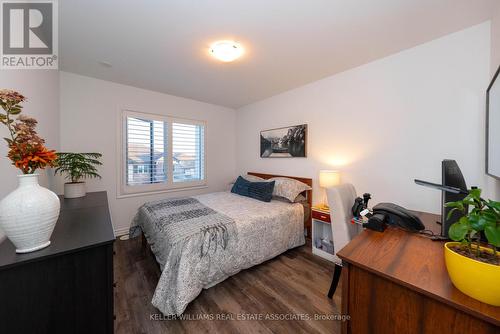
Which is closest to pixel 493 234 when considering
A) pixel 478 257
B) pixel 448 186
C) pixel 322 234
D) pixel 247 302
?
pixel 478 257

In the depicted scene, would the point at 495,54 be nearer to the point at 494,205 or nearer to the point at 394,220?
the point at 394,220

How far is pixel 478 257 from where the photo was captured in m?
0.69

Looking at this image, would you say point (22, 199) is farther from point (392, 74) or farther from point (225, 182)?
point (225, 182)

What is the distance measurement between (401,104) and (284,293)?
242cm

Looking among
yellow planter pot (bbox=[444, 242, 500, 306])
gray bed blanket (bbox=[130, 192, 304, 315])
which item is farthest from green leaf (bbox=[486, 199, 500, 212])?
gray bed blanket (bbox=[130, 192, 304, 315])

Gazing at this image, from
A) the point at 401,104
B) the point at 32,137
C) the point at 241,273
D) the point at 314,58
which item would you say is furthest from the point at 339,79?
the point at 32,137

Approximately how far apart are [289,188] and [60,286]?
8.16 feet

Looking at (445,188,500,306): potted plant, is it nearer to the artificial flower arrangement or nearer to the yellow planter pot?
the yellow planter pot

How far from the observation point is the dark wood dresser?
75 cm

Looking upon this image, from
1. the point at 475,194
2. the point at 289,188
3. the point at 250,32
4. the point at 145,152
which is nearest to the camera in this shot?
the point at 475,194

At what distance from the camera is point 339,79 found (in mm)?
2615

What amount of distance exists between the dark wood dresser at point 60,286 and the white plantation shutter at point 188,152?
8.74ft

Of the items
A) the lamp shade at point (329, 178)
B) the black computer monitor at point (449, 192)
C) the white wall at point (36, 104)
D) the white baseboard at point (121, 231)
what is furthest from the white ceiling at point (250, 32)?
the white baseboard at point (121, 231)

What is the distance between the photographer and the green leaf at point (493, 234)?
595 mm
